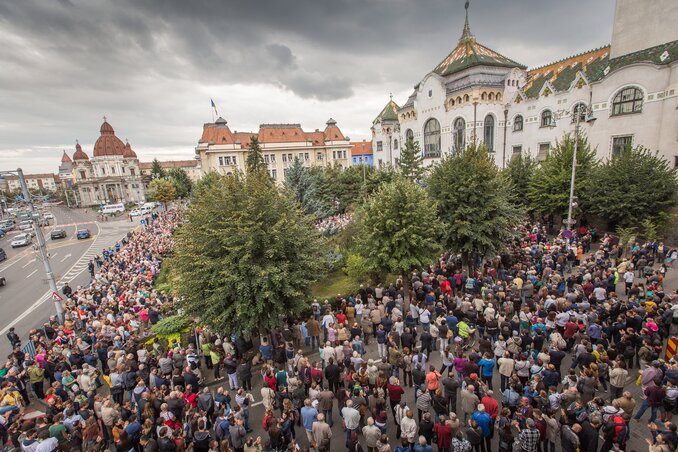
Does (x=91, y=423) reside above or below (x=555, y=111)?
below

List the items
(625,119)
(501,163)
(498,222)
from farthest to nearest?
(501,163) → (625,119) → (498,222)

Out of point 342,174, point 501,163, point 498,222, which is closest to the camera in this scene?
point 498,222

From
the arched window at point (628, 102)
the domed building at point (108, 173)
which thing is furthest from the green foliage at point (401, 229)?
the domed building at point (108, 173)

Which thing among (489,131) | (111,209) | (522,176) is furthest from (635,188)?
(111,209)

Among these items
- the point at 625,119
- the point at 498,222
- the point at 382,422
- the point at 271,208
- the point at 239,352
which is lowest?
the point at 239,352

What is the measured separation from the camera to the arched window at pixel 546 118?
35.2m

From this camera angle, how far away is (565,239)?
20.9 metres

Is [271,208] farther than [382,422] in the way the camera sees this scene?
Yes

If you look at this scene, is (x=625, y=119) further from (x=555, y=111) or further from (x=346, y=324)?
(x=346, y=324)

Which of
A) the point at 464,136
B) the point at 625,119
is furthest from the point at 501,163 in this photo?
the point at 625,119

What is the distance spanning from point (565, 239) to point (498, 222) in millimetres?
7406

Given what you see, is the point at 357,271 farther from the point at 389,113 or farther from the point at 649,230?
the point at 389,113

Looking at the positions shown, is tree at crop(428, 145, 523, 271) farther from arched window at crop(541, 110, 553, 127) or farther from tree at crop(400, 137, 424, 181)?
arched window at crop(541, 110, 553, 127)

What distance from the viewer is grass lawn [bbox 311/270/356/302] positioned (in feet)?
63.4
